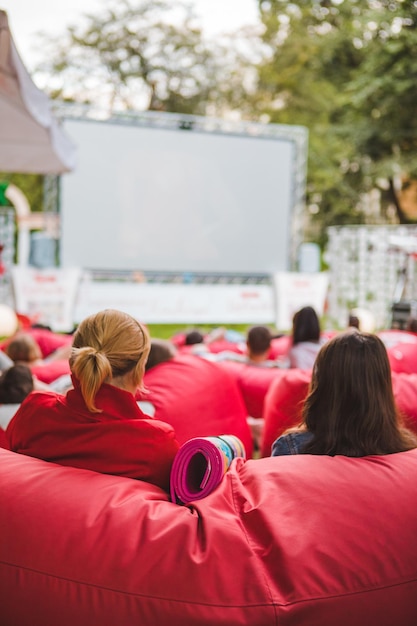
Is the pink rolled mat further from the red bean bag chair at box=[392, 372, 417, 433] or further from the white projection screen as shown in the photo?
the white projection screen

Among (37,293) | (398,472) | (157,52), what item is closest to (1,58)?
(398,472)

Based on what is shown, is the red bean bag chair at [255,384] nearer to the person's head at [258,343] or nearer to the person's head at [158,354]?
the person's head at [258,343]

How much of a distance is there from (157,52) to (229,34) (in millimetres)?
1965

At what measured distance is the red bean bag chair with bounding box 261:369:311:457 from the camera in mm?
2811

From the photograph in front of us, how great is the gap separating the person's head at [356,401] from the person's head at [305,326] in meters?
2.16

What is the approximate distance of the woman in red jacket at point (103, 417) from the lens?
1642mm

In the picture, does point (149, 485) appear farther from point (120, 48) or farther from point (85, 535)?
point (120, 48)

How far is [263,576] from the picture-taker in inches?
53.9

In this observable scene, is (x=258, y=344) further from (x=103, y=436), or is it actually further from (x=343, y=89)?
(x=343, y=89)

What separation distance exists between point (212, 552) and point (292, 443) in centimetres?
55

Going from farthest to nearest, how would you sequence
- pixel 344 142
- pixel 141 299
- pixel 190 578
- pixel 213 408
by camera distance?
pixel 344 142 → pixel 141 299 → pixel 213 408 → pixel 190 578

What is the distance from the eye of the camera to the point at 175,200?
10.5 meters

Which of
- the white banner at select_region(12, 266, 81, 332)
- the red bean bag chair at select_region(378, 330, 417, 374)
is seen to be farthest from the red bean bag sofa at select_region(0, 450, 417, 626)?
the white banner at select_region(12, 266, 81, 332)

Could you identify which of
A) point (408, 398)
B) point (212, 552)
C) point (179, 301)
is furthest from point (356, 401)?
point (179, 301)
